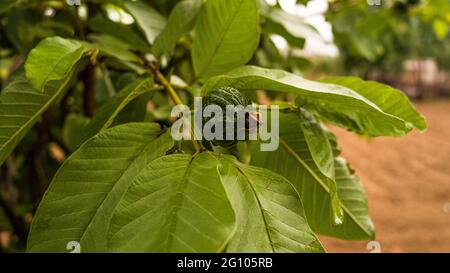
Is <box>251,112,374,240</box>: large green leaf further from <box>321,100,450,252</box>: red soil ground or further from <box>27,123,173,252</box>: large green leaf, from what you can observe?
<box>321,100,450,252</box>: red soil ground

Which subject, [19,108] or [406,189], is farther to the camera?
[406,189]

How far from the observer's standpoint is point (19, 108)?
2.03 ft

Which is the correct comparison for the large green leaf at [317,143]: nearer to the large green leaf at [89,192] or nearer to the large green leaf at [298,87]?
the large green leaf at [298,87]

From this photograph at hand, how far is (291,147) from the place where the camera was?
65 cm

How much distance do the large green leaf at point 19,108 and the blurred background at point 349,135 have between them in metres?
0.24

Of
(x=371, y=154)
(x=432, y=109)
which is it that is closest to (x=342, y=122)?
(x=371, y=154)

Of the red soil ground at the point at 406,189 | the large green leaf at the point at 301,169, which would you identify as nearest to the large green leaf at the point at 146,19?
the large green leaf at the point at 301,169

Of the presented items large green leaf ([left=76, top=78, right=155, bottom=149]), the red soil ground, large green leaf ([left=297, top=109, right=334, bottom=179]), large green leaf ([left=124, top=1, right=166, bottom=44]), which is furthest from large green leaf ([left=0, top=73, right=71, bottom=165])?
the red soil ground

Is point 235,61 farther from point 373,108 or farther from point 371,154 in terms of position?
point 371,154

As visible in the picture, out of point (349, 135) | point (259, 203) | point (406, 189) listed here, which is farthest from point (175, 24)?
point (349, 135)

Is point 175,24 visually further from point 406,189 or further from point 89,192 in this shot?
point 406,189

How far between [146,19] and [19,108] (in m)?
0.27

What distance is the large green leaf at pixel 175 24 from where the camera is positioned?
0.72 m
